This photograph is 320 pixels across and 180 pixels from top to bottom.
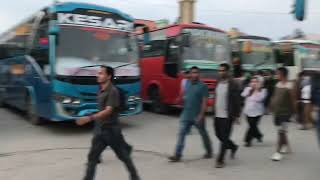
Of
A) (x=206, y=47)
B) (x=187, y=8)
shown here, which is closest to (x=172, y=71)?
(x=206, y=47)

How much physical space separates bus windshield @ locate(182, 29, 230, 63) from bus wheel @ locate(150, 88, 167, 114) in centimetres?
194

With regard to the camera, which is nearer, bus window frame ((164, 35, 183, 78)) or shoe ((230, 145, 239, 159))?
shoe ((230, 145, 239, 159))

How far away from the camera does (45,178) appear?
26.2 ft

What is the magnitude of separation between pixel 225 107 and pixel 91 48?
4976 millimetres

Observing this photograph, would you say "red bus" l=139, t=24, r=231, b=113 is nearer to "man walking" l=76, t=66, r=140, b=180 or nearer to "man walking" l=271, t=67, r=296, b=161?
"man walking" l=271, t=67, r=296, b=161

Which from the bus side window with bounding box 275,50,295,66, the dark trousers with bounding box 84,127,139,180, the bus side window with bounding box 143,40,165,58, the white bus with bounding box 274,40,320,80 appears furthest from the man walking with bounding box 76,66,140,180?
the bus side window with bounding box 275,50,295,66

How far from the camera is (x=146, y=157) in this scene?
9.57 metres

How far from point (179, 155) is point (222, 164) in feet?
2.51

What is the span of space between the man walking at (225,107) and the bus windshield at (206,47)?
7.23 meters

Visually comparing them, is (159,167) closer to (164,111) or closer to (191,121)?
(191,121)

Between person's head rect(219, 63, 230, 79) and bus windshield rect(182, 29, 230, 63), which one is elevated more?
person's head rect(219, 63, 230, 79)

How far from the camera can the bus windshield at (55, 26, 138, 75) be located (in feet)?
39.8

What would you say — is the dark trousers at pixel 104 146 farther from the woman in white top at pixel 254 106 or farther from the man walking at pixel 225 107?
the woman in white top at pixel 254 106

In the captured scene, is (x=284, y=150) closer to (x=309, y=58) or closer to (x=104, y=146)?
(x=104, y=146)
